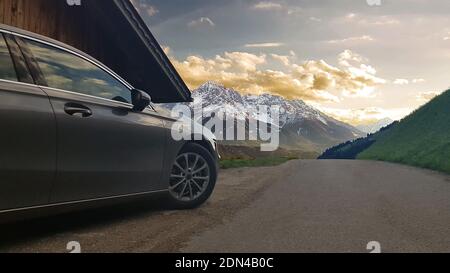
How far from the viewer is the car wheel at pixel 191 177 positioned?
5617 millimetres

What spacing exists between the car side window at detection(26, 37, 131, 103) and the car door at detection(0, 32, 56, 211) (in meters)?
0.26

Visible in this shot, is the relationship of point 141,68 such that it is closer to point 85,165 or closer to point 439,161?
point 85,165

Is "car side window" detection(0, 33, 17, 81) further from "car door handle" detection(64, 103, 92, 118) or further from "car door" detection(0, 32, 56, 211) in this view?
"car door handle" detection(64, 103, 92, 118)

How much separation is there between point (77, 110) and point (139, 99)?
2.87 ft

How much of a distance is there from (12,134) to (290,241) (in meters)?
2.45

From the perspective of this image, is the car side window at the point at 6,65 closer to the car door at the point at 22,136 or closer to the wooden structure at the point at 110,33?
the car door at the point at 22,136

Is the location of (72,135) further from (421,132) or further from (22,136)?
(421,132)

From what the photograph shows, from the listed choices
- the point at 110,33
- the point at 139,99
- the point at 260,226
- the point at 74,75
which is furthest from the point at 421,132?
the point at 74,75

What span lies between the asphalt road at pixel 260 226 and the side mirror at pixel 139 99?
1.23m

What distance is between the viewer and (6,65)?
146 inches

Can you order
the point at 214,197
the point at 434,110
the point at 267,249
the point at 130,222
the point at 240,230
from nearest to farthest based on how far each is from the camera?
the point at 267,249 → the point at 240,230 → the point at 130,222 → the point at 214,197 → the point at 434,110

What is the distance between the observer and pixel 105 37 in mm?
9195

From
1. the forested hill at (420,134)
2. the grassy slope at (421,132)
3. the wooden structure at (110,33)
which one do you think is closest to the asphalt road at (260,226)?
the wooden structure at (110,33)

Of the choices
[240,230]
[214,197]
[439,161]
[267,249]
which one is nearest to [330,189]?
[214,197]
